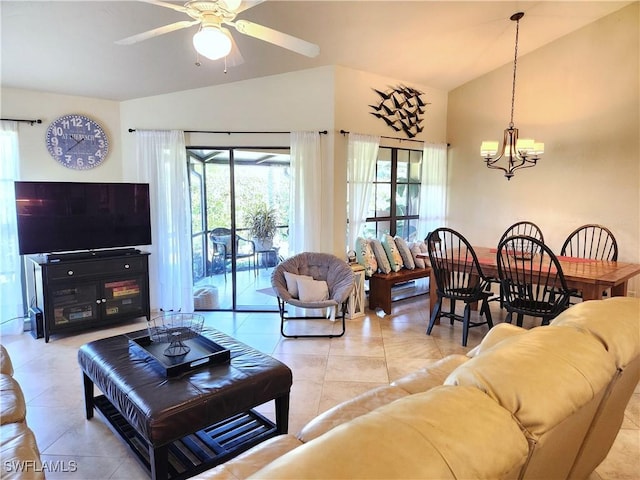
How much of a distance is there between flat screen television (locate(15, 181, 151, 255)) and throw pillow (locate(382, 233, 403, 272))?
281cm

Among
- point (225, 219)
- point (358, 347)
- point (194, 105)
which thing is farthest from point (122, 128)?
point (358, 347)

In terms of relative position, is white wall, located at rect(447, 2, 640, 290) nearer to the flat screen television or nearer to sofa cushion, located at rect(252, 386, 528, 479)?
the flat screen television

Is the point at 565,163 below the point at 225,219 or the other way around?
the other way around

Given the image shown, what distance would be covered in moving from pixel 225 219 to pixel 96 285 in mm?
1523

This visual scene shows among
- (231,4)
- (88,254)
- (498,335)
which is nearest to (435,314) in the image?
(498,335)

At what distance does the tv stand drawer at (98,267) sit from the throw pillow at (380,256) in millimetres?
2636

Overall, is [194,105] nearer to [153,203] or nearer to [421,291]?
[153,203]

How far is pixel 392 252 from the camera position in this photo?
5.12 metres

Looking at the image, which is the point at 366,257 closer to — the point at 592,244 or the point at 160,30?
the point at 592,244

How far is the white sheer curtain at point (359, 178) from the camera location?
4848 mm

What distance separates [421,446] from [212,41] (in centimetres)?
203

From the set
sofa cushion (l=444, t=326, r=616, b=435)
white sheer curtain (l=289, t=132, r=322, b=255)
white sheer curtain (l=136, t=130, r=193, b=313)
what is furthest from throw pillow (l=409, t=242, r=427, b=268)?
sofa cushion (l=444, t=326, r=616, b=435)

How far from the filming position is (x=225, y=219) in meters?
4.86

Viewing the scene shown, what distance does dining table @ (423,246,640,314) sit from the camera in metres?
3.30
